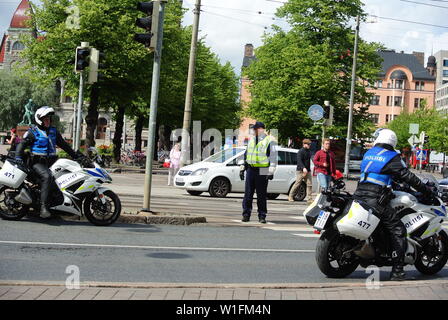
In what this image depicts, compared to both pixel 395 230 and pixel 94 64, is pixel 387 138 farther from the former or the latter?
pixel 94 64

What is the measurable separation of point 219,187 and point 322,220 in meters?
12.7

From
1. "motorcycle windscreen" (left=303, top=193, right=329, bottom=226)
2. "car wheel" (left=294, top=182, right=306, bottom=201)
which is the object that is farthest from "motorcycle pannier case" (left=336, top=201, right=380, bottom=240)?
"car wheel" (left=294, top=182, right=306, bottom=201)

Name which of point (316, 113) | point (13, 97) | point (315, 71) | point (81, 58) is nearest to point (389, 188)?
point (81, 58)

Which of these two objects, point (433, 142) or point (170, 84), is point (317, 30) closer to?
point (170, 84)

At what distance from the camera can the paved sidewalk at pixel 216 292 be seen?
5.31 m

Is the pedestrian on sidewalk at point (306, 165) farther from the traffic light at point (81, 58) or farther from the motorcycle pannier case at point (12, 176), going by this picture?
the motorcycle pannier case at point (12, 176)

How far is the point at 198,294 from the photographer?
5.53 m

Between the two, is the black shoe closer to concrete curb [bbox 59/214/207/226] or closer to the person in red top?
concrete curb [bbox 59/214/207/226]

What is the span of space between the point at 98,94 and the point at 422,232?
31.0 metres

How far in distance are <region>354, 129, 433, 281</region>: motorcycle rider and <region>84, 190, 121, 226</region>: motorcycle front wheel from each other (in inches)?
184

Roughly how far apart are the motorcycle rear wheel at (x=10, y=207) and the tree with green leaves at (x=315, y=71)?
1384 inches

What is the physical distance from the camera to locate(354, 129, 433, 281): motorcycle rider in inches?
277

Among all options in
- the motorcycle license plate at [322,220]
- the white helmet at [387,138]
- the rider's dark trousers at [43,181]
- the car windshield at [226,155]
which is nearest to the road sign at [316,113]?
the car windshield at [226,155]

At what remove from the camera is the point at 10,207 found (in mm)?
10297
